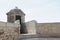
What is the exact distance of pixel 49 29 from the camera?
34.6 feet

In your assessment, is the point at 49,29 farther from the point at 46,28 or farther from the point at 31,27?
the point at 31,27

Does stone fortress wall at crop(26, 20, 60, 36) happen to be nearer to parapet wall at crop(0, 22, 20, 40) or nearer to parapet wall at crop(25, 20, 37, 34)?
parapet wall at crop(25, 20, 37, 34)

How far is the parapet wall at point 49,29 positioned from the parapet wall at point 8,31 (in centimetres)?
312

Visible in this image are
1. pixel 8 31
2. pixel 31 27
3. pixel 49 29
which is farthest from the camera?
pixel 31 27

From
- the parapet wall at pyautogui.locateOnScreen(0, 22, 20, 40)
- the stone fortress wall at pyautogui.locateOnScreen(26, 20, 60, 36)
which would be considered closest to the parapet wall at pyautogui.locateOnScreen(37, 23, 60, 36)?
the stone fortress wall at pyautogui.locateOnScreen(26, 20, 60, 36)

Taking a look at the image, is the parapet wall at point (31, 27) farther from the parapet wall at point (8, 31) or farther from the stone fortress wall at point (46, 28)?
the parapet wall at point (8, 31)

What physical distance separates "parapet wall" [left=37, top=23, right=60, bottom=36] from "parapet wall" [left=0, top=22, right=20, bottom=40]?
312cm

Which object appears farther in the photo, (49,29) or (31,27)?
(31,27)

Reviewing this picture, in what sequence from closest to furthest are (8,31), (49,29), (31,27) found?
(8,31) < (49,29) < (31,27)

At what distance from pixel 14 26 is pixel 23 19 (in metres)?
5.43

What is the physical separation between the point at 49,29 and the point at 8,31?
417cm

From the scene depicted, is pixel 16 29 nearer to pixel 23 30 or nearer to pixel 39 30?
pixel 39 30

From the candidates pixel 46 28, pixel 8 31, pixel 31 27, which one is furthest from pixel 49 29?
pixel 8 31

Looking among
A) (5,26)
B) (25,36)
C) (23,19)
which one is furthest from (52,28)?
(5,26)
